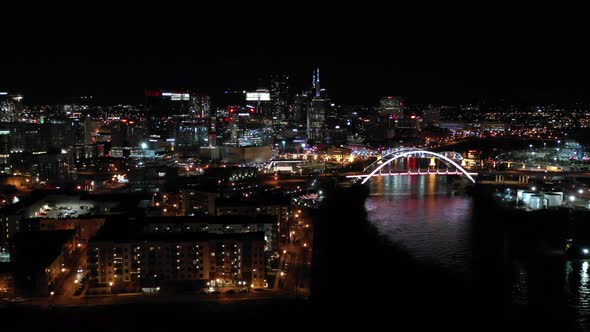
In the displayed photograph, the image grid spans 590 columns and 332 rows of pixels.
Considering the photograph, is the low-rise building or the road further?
the low-rise building

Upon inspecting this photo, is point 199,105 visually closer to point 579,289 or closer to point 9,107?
point 9,107

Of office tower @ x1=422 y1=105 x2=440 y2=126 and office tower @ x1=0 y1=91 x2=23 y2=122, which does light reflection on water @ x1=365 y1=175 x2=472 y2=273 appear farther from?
office tower @ x1=422 y1=105 x2=440 y2=126

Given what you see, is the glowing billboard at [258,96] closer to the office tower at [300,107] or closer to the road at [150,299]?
the office tower at [300,107]

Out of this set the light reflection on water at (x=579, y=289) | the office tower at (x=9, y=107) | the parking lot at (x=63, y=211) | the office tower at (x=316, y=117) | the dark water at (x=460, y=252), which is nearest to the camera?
the light reflection on water at (x=579, y=289)

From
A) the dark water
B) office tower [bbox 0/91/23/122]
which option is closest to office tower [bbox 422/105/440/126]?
office tower [bbox 0/91/23/122]

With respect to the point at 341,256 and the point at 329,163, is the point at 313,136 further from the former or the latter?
the point at 341,256

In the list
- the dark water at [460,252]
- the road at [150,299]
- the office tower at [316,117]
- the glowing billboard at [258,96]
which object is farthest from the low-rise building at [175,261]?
the glowing billboard at [258,96]

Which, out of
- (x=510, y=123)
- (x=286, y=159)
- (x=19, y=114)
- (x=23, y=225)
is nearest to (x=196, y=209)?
(x=23, y=225)

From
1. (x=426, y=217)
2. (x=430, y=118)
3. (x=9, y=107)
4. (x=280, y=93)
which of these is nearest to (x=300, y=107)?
(x=280, y=93)
